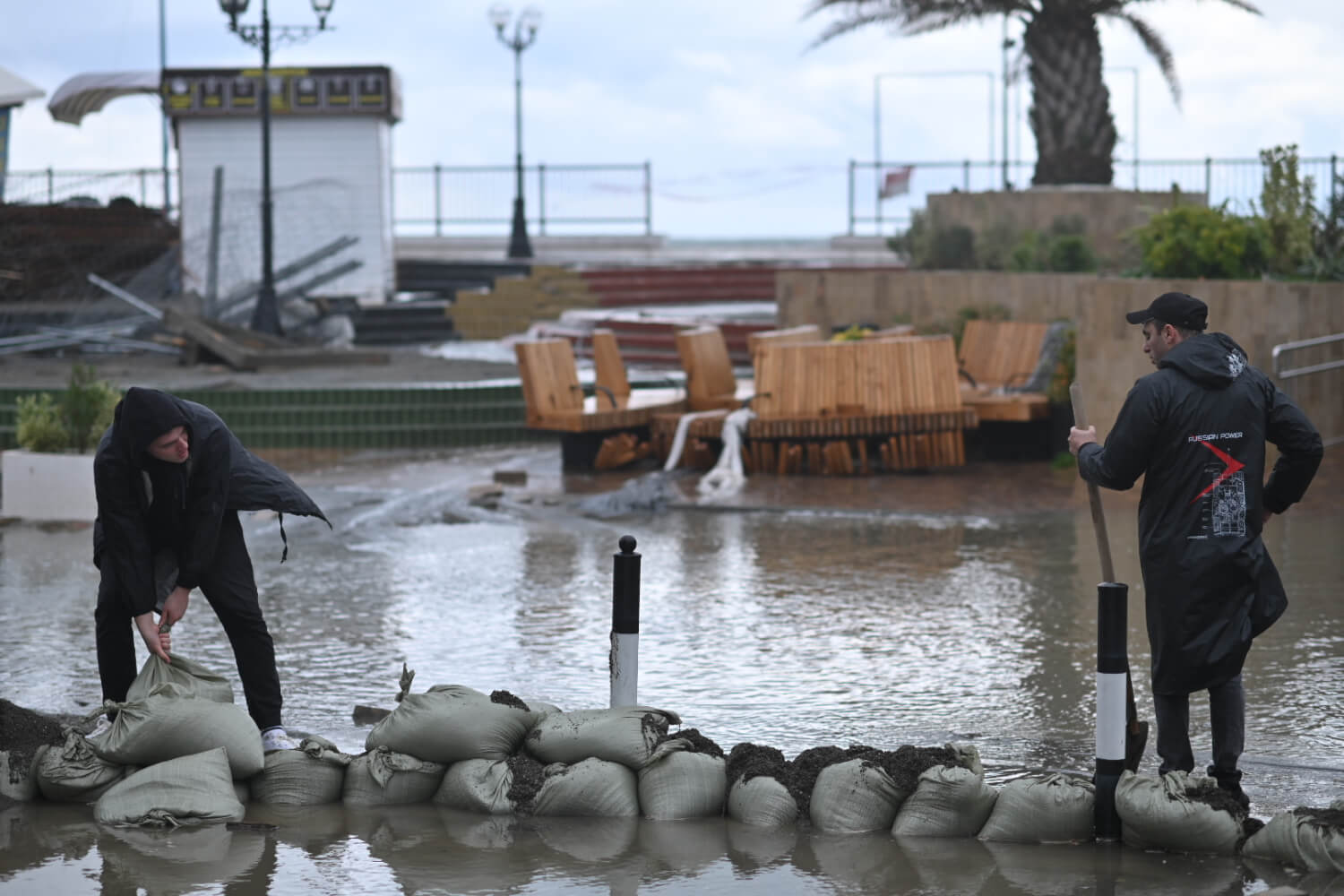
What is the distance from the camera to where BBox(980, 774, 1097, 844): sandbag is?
5.23 meters

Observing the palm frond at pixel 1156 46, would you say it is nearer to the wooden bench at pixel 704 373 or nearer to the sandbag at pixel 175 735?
the wooden bench at pixel 704 373

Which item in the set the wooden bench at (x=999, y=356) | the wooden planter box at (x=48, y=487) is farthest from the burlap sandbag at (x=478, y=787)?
the wooden bench at (x=999, y=356)

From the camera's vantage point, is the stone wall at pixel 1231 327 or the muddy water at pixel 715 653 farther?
the stone wall at pixel 1231 327

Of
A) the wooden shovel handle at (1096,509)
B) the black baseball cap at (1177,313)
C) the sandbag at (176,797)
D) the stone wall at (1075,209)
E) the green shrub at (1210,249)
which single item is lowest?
the sandbag at (176,797)

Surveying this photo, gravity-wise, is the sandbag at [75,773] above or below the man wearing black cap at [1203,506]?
below

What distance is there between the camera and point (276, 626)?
8.59 metres

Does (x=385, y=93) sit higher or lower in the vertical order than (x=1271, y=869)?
higher

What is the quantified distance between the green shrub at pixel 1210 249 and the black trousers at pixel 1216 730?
8.99 metres

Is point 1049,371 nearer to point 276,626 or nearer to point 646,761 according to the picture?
point 276,626

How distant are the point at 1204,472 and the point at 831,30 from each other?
1947 cm

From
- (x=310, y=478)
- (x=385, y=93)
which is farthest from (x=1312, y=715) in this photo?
(x=385, y=93)

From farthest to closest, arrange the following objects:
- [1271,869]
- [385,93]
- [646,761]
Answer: [385,93], [646,761], [1271,869]

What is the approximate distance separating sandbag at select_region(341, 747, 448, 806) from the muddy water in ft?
0.25

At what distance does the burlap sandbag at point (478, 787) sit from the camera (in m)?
5.73
